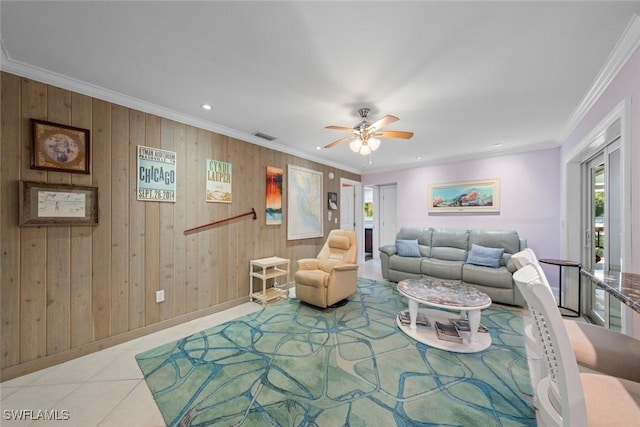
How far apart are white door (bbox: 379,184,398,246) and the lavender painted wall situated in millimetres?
1071

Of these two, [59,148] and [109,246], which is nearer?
[59,148]

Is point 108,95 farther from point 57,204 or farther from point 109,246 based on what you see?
point 109,246

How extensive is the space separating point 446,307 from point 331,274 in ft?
4.47

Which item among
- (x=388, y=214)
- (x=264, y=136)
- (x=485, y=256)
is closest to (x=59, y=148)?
(x=264, y=136)

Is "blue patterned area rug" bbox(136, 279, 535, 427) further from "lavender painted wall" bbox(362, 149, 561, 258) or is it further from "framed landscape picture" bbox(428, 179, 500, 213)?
"framed landscape picture" bbox(428, 179, 500, 213)

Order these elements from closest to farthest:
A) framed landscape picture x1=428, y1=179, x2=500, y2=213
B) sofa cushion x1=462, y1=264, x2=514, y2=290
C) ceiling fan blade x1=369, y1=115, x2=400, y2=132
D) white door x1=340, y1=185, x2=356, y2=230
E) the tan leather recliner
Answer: ceiling fan blade x1=369, y1=115, x2=400, y2=132 → the tan leather recliner → sofa cushion x1=462, y1=264, x2=514, y2=290 → framed landscape picture x1=428, y1=179, x2=500, y2=213 → white door x1=340, y1=185, x2=356, y2=230

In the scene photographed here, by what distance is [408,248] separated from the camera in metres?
4.47

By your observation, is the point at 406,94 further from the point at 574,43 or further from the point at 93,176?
the point at 93,176

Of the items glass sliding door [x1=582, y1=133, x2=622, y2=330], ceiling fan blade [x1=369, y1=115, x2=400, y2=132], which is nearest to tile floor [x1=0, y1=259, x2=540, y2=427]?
ceiling fan blade [x1=369, y1=115, x2=400, y2=132]

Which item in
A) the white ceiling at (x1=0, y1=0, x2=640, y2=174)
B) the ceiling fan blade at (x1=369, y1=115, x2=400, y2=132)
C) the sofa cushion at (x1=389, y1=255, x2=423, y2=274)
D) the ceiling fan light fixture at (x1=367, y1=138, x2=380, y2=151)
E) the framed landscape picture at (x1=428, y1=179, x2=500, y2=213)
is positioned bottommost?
the sofa cushion at (x1=389, y1=255, x2=423, y2=274)

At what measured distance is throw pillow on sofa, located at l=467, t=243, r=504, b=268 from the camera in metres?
3.60

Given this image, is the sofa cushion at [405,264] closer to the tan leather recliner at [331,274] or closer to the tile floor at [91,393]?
the tan leather recliner at [331,274]

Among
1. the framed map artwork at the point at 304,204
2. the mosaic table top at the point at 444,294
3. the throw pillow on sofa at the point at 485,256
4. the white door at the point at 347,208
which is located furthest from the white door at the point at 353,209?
the mosaic table top at the point at 444,294

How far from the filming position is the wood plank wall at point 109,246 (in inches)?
72.4
